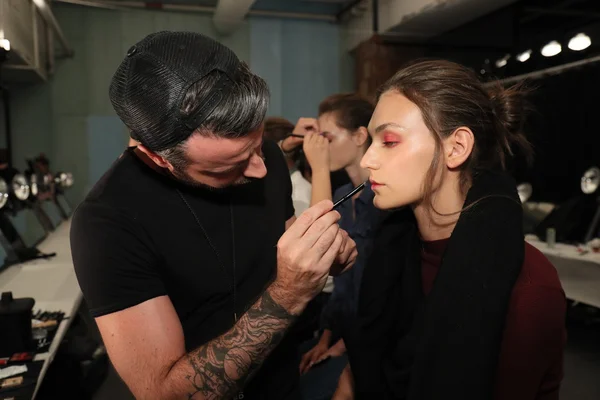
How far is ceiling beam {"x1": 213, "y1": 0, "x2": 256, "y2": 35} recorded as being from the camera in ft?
Result: 8.46

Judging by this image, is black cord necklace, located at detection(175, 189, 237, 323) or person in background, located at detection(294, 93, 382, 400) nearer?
black cord necklace, located at detection(175, 189, 237, 323)

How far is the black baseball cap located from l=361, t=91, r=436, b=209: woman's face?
38 cm

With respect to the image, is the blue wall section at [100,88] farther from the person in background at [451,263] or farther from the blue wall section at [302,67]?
the person in background at [451,263]

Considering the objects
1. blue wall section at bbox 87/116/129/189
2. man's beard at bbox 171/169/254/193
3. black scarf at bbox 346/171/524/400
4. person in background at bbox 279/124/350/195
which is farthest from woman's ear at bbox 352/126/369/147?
blue wall section at bbox 87/116/129/189

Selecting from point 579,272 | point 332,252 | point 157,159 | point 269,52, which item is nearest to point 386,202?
point 332,252

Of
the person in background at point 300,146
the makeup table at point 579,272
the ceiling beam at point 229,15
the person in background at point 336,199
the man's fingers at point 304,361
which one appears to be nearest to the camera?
the person in background at point 336,199

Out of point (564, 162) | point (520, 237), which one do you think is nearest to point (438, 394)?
point (520, 237)

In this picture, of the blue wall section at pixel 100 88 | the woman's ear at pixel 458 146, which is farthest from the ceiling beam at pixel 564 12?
the woman's ear at pixel 458 146

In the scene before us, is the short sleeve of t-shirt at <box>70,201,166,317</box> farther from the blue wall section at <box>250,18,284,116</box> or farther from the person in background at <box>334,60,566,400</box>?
the blue wall section at <box>250,18,284,116</box>

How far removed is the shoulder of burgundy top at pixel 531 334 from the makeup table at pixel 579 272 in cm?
153

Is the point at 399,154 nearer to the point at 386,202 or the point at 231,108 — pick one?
the point at 386,202

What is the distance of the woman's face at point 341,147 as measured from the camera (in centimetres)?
181

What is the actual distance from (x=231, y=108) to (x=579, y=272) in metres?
2.28

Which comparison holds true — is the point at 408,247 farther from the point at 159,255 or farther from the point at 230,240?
the point at 159,255
